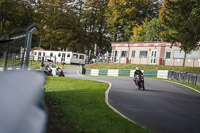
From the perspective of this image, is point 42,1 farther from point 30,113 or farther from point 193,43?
point 30,113

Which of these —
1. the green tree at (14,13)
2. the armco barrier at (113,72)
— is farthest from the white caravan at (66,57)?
the armco barrier at (113,72)

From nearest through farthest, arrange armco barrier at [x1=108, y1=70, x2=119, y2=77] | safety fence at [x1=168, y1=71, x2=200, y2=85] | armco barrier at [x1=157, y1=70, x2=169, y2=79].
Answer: safety fence at [x1=168, y1=71, x2=200, y2=85] → armco barrier at [x1=157, y1=70, x2=169, y2=79] → armco barrier at [x1=108, y1=70, x2=119, y2=77]

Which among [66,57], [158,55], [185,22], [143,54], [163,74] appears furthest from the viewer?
[66,57]

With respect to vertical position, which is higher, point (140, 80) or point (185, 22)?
point (185, 22)

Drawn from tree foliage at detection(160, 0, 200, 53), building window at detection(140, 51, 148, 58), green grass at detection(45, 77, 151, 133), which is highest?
tree foliage at detection(160, 0, 200, 53)

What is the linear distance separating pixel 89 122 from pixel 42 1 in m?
60.1

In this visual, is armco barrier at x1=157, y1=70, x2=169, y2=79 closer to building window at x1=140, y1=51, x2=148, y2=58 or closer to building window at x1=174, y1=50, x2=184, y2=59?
building window at x1=174, y1=50, x2=184, y2=59

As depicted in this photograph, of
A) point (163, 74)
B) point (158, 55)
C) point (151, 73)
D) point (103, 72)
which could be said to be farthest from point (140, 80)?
point (158, 55)

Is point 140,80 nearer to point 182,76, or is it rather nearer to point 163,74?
point 182,76

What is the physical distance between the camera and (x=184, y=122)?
8664mm

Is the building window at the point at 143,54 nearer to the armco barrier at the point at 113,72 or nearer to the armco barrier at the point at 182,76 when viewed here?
the armco barrier at the point at 113,72

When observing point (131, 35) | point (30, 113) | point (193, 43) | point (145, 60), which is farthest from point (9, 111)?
point (131, 35)

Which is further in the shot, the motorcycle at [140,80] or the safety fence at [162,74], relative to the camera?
the safety fence at [162,74]

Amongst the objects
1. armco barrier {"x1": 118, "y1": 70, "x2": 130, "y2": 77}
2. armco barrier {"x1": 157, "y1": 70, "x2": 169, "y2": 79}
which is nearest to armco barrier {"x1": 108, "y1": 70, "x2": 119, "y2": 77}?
armco barrier {"x1": 118, "y1": 70, "x2": 130, "y2": 77}
